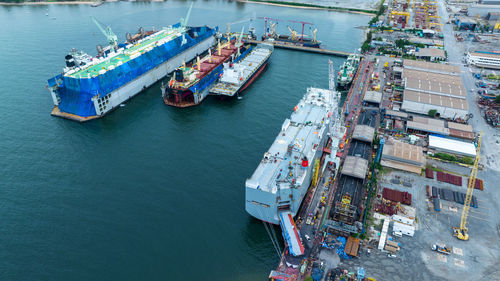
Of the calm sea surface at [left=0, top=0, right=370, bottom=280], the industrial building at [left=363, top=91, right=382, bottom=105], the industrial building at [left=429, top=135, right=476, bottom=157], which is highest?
the industrial building at [left=363, top=91, right=382, bottom=105]

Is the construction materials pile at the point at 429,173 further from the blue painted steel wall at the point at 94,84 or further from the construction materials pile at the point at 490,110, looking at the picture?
the blue painted steel wall at the point at 94,84

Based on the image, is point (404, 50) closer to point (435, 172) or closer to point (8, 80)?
point (435, 172)

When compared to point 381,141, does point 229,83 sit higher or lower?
higher

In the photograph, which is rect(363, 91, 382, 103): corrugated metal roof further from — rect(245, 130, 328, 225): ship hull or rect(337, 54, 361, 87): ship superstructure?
rect(245, 130, 328, 225): ship hull

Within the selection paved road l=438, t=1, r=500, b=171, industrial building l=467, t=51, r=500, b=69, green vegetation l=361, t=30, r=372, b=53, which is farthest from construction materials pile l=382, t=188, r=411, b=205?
industrial building l=467, t=51, r=500, b=69

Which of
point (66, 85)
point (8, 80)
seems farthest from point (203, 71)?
point (8, 80)

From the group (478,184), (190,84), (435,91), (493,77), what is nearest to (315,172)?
(478,184)
